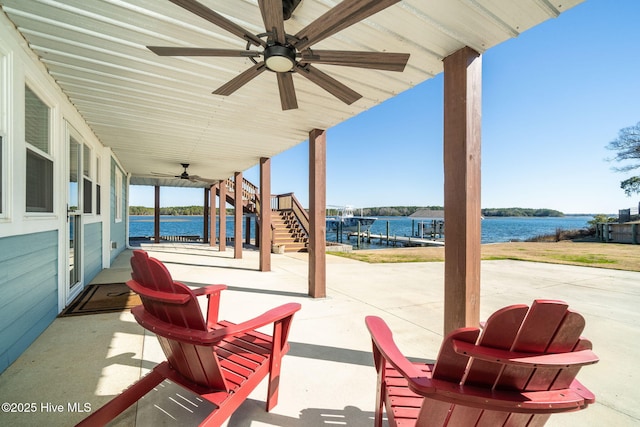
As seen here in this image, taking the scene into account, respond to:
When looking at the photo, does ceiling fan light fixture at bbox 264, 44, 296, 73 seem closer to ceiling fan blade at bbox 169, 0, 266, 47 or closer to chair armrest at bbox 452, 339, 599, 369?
ceiling fan blade at bbox 169, 0, 266, 47

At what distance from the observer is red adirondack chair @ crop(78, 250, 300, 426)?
4.37 feet

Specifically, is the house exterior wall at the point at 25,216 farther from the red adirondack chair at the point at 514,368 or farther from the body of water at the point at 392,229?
the body of water at the point at 392,229

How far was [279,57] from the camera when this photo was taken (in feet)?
5.74

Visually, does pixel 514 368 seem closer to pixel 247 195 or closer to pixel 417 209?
pixel 247 195

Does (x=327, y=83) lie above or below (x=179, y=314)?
above

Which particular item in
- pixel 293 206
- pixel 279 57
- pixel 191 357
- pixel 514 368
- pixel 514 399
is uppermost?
pixel 279 57

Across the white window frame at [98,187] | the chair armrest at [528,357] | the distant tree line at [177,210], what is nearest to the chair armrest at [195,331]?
the chair armrest at [528,357]

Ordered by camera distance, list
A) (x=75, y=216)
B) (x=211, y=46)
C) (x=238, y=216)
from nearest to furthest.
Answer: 1. (x=211, y=46)
2. (x=75, y=216)
3. (x=238, y=216)

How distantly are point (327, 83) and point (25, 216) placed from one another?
9.37ft

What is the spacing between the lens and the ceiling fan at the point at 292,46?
145cm

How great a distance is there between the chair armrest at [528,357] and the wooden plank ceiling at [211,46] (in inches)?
78.4

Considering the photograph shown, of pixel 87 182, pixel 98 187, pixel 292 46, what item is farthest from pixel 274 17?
pixel 98 187

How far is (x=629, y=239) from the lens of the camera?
14.5 meters

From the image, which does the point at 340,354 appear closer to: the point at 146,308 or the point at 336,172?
the point at 146,308
